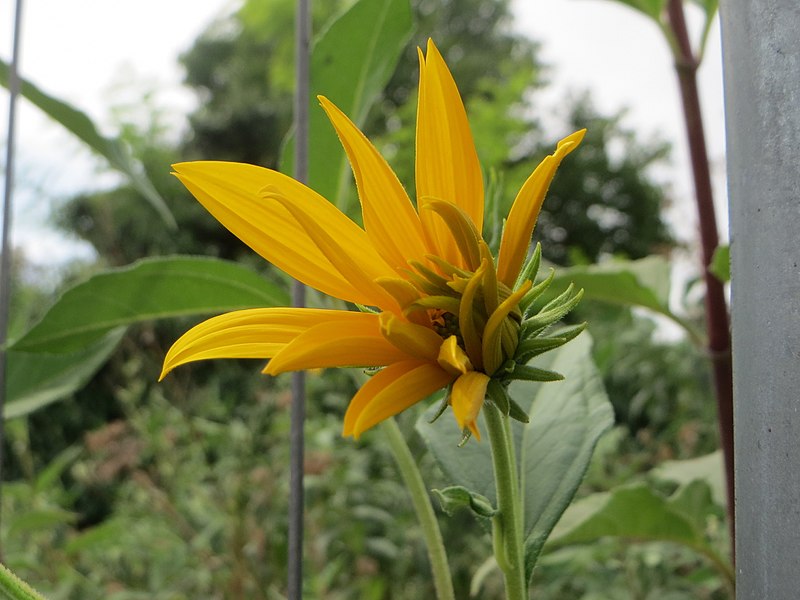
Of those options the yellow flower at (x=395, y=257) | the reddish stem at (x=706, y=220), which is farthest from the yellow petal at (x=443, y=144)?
the reddish stem at (x=706, y=220)

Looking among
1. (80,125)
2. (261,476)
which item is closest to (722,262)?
(80,125)

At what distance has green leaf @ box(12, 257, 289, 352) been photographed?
1.32 feet

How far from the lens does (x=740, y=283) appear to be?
0.22 metres

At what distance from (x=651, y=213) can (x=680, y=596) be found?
351 inches

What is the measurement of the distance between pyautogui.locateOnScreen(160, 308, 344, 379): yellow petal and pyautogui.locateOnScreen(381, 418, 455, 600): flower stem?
0.38ft

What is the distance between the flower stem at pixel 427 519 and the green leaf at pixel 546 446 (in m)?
0.01

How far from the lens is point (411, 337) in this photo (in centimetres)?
21

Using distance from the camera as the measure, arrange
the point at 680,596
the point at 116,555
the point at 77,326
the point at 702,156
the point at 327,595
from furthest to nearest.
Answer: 1. the point at 116,555
2. the point at 327,595
3. the point at 680,596
4. the point at 702,156
5. the point at 77,326

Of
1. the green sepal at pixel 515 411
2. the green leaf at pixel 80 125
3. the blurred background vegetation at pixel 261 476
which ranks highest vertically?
the green leaf at pixel 80 125

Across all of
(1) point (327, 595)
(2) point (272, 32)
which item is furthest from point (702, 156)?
(2) point (272, 32)

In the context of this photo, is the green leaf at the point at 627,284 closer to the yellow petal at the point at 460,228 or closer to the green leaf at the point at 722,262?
the green leaf at the point at 722,262

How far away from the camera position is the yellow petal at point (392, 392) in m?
0.20

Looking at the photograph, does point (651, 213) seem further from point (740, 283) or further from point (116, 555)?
point (740, 283)

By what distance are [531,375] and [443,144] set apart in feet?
0.24
